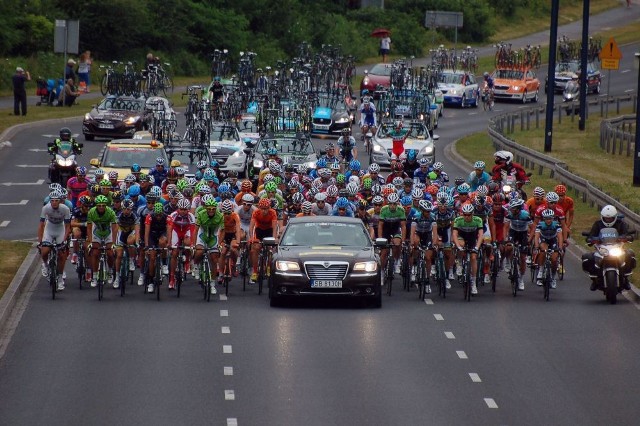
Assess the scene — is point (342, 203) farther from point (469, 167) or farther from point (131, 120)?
point (131, 120)

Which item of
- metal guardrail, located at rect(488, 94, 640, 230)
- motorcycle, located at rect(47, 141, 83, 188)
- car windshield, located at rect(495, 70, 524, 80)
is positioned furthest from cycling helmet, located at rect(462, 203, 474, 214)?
car windshield, located at rect(495, 70, 524, 80)

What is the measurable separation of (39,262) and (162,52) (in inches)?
1859

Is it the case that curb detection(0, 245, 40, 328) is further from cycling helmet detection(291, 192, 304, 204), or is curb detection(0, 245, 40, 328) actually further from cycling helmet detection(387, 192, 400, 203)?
cycling helmet detection(387, 192, 400, 203)

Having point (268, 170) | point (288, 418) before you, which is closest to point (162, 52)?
point (268, 170)

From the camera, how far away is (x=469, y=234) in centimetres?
2634

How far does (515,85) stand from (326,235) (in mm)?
47076

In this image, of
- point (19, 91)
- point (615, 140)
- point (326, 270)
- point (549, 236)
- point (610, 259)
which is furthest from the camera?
point (19, 91)

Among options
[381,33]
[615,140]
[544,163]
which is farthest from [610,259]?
[381,33]

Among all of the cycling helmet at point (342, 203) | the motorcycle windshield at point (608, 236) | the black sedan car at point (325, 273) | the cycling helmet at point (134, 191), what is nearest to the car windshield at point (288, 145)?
the cycling helmet at point (342, 203)

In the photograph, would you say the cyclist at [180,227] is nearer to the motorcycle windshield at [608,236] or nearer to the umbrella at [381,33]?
the motorcycle windshield at [608,236]

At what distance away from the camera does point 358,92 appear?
70.4m

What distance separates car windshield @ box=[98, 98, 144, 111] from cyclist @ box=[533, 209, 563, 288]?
26.7 metres

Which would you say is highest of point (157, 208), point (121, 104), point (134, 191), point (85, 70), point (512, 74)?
point (512, 74)

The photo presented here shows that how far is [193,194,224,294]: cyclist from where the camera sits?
25.8 meters
